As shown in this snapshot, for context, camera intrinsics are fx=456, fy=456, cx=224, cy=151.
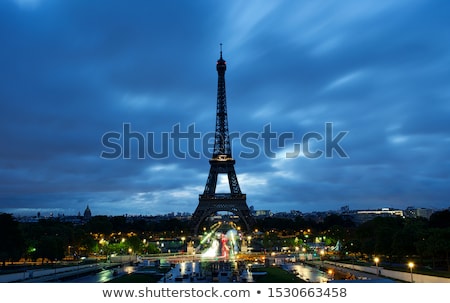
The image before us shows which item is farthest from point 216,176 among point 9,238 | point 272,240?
point 9,238

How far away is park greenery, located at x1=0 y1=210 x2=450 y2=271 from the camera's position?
3962 cm

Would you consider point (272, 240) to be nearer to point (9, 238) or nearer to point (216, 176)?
point (216, 176)

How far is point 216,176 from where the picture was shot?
295ft

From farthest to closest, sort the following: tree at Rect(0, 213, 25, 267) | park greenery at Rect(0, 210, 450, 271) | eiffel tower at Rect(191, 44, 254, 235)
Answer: eiffel tower at Rect(191, 44, 254, 235) < tree at Rect(0, 213, 25, 267) < park greenery at Rect(0, 210, 450, 271)

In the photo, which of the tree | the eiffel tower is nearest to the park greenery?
the tree

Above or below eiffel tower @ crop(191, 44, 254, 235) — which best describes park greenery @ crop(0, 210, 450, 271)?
below

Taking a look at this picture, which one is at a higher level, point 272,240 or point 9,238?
point 9,238

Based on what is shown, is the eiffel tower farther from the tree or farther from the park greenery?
the tree

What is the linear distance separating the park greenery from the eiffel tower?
21.5 feet

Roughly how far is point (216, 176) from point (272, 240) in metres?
19.7

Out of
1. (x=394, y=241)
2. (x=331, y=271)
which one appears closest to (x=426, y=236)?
(x=394, y=241)
